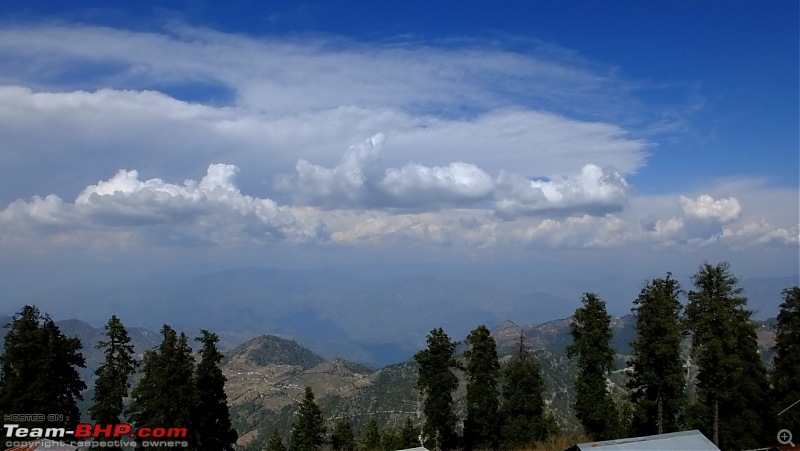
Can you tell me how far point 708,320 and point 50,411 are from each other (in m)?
50.3

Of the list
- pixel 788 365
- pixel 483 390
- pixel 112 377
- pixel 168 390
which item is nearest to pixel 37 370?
pixel 112 377

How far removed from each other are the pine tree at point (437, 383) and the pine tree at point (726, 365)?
19785mm

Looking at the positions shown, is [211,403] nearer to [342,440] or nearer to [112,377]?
[112,377]

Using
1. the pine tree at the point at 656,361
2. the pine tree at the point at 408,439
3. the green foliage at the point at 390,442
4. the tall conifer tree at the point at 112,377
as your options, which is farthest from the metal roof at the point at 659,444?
the green foliage at the point at 390,442

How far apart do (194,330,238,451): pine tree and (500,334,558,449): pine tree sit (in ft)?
77.7

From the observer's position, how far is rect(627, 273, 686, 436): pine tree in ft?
132

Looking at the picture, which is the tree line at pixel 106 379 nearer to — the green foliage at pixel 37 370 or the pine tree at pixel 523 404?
the green foliage at pixel 37 370

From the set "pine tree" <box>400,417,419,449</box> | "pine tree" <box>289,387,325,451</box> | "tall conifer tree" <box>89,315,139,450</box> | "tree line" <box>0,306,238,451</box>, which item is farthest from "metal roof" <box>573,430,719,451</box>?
"pine tree" <box>400,417,419,449</box>

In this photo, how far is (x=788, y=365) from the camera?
42.8 meters

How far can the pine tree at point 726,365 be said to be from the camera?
134 feet

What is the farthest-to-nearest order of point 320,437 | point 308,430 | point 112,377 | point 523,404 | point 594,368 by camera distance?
point 320,437
point 308,430
point 523,404
point 594,368
point 112,377

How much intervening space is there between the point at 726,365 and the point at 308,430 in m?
39.9

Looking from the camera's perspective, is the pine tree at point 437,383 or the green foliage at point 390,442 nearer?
the pine tree at point 437,383

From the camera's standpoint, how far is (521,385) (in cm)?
4975
